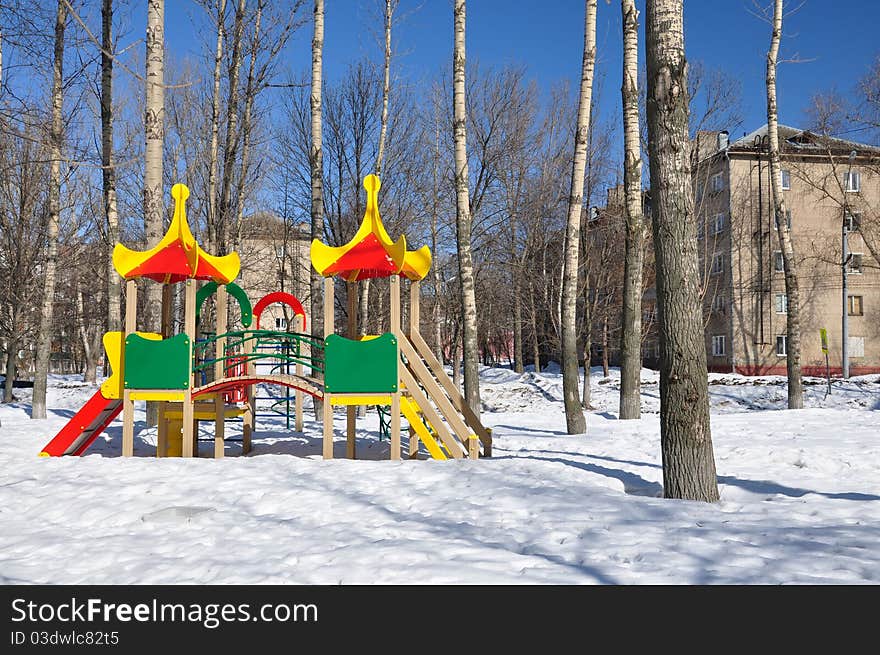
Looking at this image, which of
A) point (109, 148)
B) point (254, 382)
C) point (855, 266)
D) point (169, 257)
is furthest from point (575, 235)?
point (855, 266)

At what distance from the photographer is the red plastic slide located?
28.2 feet

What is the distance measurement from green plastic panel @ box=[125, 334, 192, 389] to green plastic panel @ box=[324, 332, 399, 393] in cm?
185

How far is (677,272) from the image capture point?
581 centimetres

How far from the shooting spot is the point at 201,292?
11.0 m

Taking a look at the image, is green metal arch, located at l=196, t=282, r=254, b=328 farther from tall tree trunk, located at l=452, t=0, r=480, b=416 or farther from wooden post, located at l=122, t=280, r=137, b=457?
tall tree trunk, located at l=452, t=0, r=480, b=416

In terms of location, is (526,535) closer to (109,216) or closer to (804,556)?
(804,556)

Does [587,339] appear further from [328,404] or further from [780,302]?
[780,302]

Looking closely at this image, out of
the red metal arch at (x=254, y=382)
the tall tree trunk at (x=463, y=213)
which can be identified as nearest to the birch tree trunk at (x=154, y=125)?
the red metal arch at (x=254, y=382)

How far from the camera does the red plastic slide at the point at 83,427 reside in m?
8.60

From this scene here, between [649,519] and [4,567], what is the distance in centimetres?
399

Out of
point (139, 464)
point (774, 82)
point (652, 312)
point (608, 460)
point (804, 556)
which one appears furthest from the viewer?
point (652, 312)

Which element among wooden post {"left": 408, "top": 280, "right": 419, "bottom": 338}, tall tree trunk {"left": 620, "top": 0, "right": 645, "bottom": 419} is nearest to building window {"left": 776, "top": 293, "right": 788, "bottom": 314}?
tall tree trunk {"left": 620, "top": 0, "right": 645, "bottom": 419}

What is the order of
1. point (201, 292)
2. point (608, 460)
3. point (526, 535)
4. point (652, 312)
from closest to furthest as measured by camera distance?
point (526, 535), point (608, 460), point (201, 292), point (652, 312)
